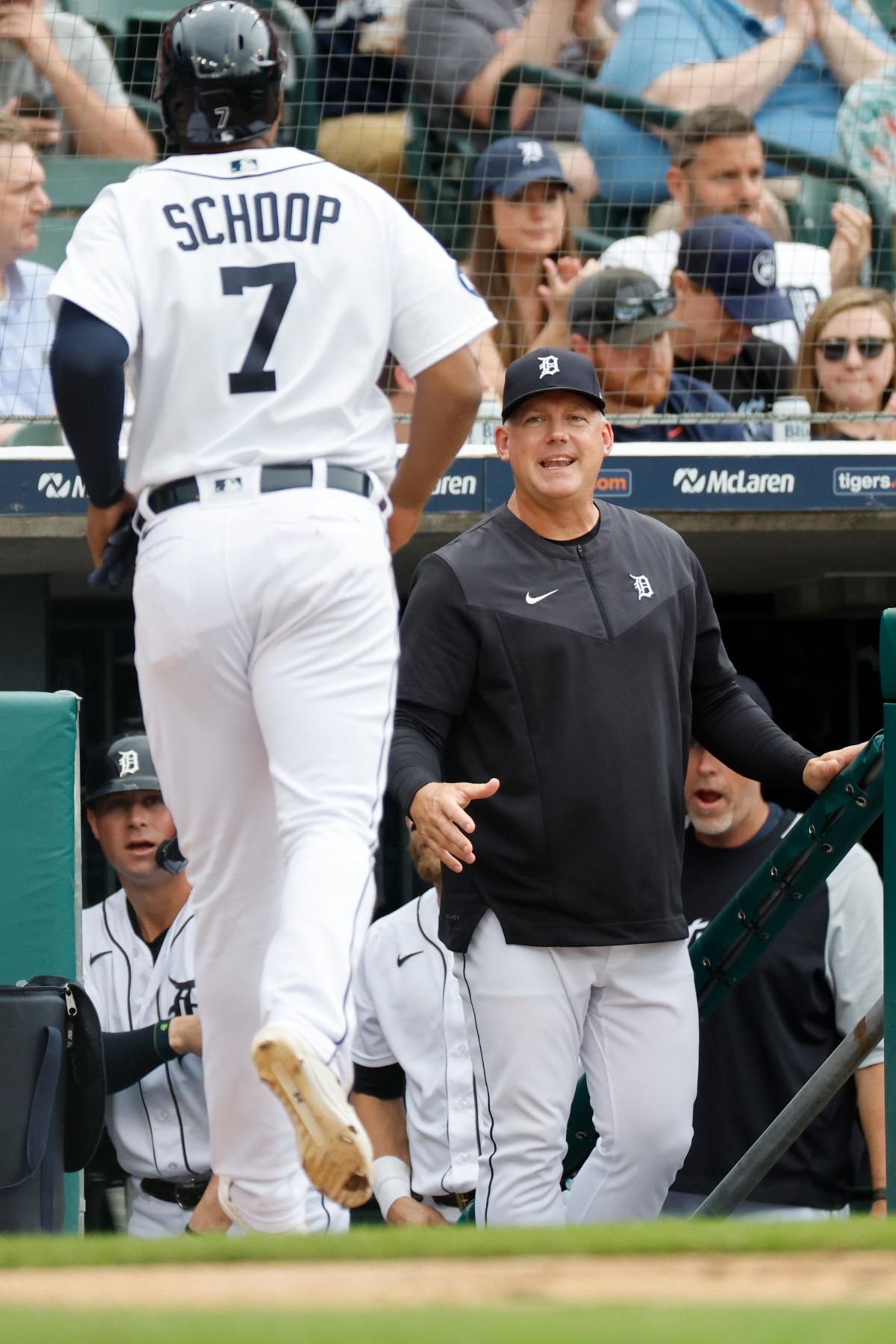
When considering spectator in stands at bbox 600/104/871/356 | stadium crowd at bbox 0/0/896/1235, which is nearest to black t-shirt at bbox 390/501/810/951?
stadium crowd at bbox 0/0/896/1235

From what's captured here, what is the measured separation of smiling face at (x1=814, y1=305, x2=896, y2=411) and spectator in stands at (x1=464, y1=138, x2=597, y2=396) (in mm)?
879

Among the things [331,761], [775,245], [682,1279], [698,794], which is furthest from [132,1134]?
[775,245]

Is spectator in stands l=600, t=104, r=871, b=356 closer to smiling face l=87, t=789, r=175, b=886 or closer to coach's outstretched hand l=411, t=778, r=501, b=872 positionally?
smiling face l=87, t=789, r=175, b=886

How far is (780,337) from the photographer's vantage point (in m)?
6.16

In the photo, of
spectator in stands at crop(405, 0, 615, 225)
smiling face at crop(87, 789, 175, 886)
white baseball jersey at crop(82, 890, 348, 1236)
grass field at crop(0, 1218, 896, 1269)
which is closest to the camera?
grass field at crop(0, 1218, 896, 1269)

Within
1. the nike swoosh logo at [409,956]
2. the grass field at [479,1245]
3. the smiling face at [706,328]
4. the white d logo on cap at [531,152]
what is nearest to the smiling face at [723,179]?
the smiling face at [706,328]

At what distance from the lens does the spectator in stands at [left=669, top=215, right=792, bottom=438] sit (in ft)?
20.0

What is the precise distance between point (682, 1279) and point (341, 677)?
104 centimetres

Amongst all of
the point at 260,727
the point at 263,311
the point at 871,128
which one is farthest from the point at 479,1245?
the point at 871,128

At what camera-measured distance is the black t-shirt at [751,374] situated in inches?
238

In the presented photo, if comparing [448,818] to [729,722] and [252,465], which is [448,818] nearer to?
[252,465]

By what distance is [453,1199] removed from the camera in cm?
413

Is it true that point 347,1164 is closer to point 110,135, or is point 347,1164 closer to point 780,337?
point 780,337

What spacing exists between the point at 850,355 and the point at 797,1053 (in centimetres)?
273
